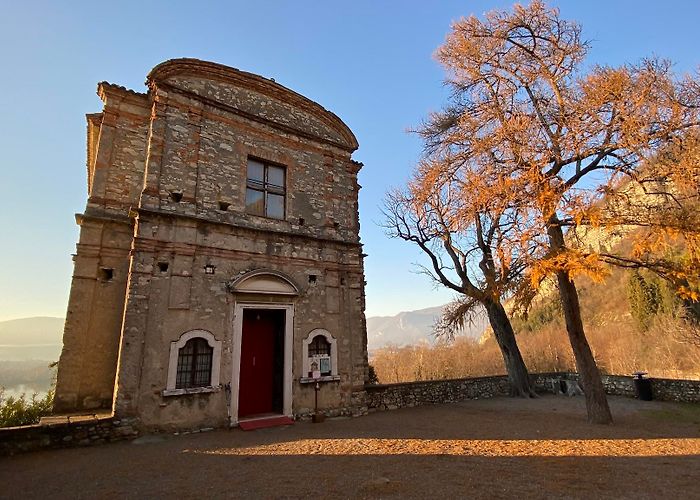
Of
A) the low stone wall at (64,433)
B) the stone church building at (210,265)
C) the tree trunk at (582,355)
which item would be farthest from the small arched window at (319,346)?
the tree trunk at (582,355)

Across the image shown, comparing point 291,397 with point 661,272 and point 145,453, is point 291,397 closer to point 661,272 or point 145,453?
point 145,453

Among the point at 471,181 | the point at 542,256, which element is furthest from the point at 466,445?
the point at 471,181

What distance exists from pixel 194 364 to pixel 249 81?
8516 mm

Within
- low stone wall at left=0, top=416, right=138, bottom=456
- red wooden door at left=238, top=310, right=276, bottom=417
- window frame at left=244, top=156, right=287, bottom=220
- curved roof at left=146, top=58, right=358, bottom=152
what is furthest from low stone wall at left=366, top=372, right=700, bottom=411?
curved roof at left=146, top=58, right=358, bottom=152

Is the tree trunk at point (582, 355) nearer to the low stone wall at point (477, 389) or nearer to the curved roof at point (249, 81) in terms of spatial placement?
the low stone wall at point (477, 389)

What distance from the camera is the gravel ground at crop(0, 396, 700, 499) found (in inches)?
187

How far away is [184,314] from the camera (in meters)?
8.57

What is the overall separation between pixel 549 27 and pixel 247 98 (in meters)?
8.78

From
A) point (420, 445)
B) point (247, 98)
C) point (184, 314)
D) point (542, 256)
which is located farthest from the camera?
point (247, 98)

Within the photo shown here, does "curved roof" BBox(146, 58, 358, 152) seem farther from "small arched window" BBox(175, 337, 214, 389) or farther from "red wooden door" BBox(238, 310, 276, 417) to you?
"small arched window" BBox(175, 337, 214, 389)

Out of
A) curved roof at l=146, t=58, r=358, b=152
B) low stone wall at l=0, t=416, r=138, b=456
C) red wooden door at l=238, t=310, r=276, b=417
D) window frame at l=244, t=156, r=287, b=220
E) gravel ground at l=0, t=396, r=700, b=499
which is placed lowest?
gravel ground at l=0, t=396, r=700, b=499

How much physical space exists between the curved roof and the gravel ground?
29.1 feet

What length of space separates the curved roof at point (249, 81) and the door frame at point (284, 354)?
637 cm

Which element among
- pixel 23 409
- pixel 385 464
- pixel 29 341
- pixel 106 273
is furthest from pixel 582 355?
pixel 29 341
